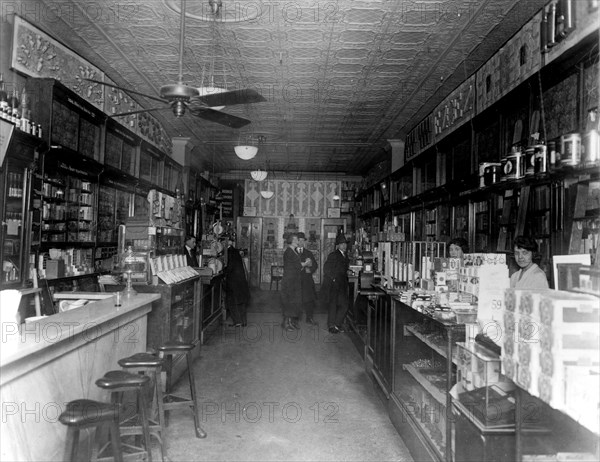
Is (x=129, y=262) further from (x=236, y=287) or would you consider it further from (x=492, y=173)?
(x=492, y=173)

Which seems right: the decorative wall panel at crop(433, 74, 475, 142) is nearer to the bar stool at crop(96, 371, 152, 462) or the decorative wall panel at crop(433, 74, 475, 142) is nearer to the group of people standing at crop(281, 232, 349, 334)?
the group of people standing at crop(281, 232, 349, 334)

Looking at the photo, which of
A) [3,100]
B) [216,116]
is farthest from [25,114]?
[216,116]

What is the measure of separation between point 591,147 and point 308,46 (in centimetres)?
369

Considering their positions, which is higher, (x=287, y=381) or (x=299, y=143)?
(x=299, y=143)

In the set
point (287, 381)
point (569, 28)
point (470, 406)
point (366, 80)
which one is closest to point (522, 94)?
point (569, 28)

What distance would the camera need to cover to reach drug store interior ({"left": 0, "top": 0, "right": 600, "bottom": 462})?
235cm

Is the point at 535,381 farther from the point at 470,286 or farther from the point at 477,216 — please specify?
the point at 477,216

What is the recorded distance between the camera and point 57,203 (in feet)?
18.9

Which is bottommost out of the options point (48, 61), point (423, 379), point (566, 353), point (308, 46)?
point (423, 379)

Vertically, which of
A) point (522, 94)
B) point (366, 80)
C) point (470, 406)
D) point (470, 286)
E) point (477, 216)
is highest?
point (366, 80)

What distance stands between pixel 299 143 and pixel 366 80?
14.6 feet

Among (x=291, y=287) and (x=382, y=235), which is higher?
(x=382, y=235)

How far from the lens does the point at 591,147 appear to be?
261 centimetres

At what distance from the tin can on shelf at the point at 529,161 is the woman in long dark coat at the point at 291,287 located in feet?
16.3
